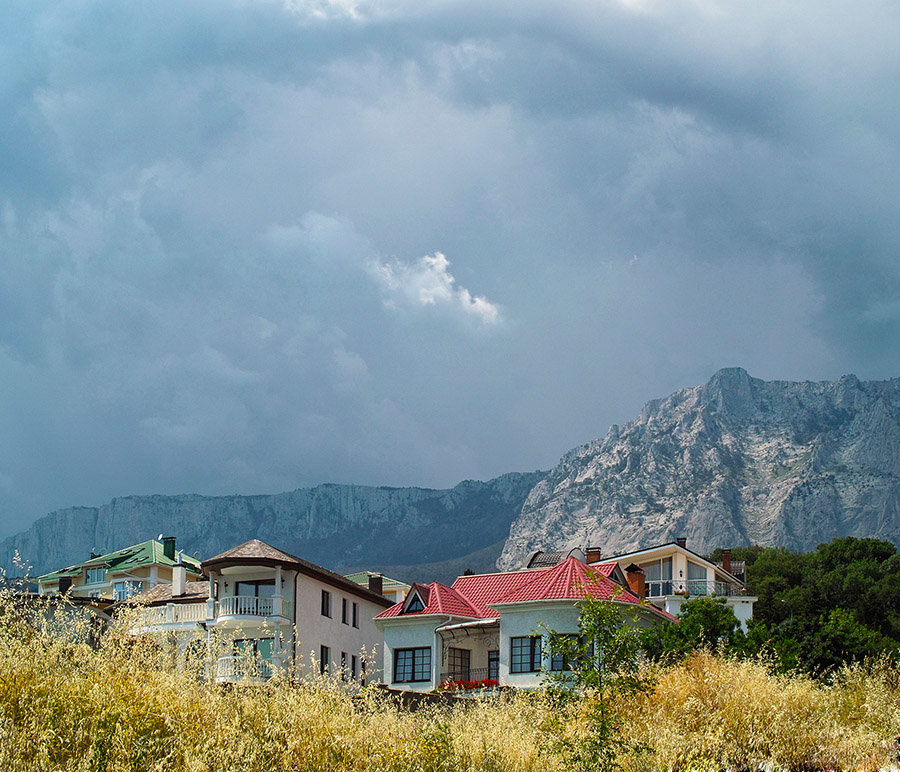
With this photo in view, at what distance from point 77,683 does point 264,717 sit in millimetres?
3771

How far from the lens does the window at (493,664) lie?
5353cm

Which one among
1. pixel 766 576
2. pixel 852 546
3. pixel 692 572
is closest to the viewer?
pixel 692 572

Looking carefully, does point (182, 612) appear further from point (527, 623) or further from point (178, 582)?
point (527, 623)

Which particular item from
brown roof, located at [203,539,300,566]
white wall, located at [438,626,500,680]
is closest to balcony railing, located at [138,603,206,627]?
brown roof, located at [203,539,300,566]

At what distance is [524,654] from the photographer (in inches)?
1982

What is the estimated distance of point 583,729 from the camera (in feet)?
80.9

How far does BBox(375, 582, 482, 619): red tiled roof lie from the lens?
54.0 m

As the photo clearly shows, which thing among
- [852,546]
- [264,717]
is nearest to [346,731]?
[264,717]

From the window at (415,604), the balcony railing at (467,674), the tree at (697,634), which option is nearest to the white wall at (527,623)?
the balcony railing at (467,674)

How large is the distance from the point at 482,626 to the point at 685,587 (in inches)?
961

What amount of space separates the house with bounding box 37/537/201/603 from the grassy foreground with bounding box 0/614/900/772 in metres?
71.1

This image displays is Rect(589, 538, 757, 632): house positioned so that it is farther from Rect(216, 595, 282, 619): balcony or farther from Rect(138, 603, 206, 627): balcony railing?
Rect(138, 603, 206, 627): balcony railing

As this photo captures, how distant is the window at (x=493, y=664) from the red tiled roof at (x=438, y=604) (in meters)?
2.02

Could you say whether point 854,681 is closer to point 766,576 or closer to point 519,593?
point 519,593
